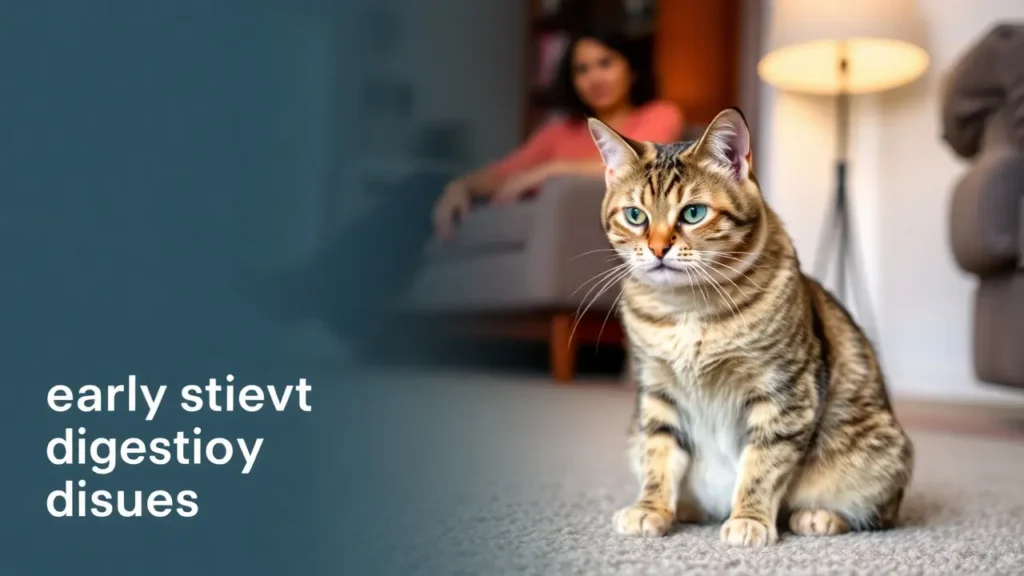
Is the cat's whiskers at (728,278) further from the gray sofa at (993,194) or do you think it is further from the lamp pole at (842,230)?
the lamp pole at (842,230)

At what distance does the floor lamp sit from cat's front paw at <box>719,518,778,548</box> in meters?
1.64

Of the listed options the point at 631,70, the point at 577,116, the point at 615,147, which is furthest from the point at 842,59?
the point at 615,147

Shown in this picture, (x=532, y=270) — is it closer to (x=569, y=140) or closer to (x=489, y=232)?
(x=489, y=232)

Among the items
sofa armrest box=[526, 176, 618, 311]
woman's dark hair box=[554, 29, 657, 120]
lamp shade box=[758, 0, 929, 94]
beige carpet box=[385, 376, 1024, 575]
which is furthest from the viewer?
woman's dark hair box=[554, 29, 657, 120]

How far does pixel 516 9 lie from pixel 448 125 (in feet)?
2.20

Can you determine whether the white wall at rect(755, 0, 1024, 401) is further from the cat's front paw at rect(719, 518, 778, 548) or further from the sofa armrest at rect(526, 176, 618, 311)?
the cat's front paw at rect(719, 518, 778, 548)

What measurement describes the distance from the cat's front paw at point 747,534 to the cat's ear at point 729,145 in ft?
0.99

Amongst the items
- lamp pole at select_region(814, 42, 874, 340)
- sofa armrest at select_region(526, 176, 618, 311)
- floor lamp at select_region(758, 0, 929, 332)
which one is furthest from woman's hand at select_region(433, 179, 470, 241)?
lamp pole at select_region(814, 42, 874, 340)

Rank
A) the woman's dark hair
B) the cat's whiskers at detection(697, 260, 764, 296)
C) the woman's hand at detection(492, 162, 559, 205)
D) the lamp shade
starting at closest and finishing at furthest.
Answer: the cat's whiskers at detection(697, 260, 764, 296)
the lamp shade
the woman's hand at detection(492, 162, 559, 205)
the woman's dark hair

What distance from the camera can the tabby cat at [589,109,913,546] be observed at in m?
0.76

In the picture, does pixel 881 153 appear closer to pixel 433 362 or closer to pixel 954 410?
pixel 954 410

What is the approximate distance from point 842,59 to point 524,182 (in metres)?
0.88

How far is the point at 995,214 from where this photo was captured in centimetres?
148

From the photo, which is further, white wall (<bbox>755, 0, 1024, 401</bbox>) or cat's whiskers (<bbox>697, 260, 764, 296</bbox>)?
white wall (<bbox>755, 0, 1024, 401</bbox>)
